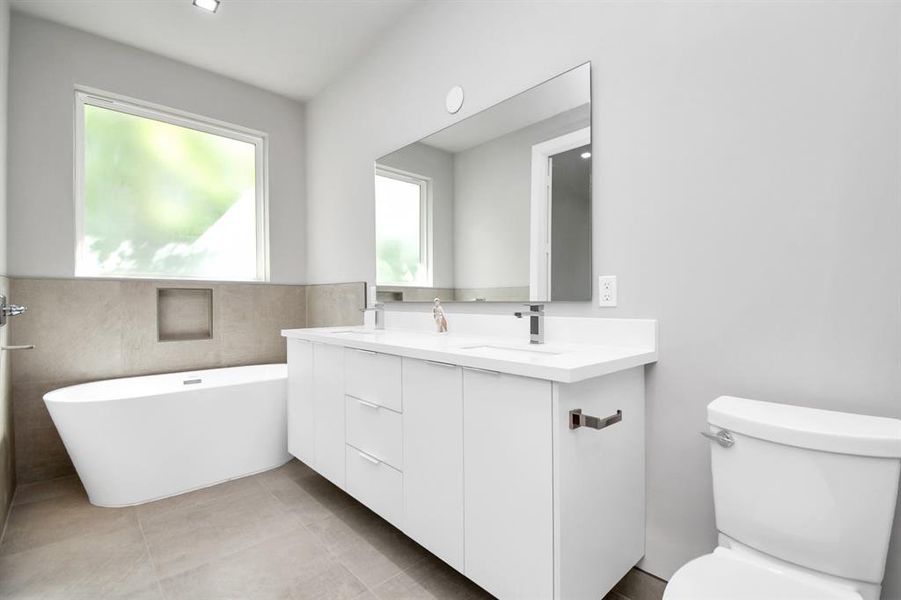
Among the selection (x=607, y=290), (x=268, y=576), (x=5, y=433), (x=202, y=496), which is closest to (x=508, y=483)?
(x=607, y=290)

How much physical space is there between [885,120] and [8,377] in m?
3.72

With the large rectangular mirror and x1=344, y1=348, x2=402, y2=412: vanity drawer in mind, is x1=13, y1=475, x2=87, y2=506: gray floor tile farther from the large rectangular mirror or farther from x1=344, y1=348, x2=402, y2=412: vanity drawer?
the large rectangular mirror

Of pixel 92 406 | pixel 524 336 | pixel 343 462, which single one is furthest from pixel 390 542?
pixel 92 406

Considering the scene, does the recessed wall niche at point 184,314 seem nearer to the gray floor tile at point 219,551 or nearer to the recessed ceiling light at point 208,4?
the gray floor tile at point 219,551

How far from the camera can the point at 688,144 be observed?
4.43 ft

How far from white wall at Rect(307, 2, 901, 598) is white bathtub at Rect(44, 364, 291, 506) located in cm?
186

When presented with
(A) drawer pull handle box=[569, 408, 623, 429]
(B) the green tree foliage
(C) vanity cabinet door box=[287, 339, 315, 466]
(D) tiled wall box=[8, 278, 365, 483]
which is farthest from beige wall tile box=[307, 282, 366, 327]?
(A) drawer pull handle box=[569, 408, 623, 429]

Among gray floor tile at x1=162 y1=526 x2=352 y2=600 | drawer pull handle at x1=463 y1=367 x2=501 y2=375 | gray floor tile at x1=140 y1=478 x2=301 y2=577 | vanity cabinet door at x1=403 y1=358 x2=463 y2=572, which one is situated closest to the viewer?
drawer pull handle at x1=463 y1=367 x2=501 y2=375

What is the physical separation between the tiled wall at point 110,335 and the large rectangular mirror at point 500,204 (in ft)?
2.37

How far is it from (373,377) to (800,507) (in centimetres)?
134

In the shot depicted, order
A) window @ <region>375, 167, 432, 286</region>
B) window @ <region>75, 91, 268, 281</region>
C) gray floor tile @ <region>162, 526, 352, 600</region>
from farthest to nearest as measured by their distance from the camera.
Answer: window @ <region>75, 91, 268, 281</region>
window @ <region>375, 167, 432, 286</region>
gray floor tile @ <region>162, 526, 352, 600</region>

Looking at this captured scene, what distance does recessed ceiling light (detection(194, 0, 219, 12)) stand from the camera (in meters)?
2.27

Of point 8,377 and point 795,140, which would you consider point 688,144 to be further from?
point 8,377

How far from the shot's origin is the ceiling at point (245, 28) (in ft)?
7.63
